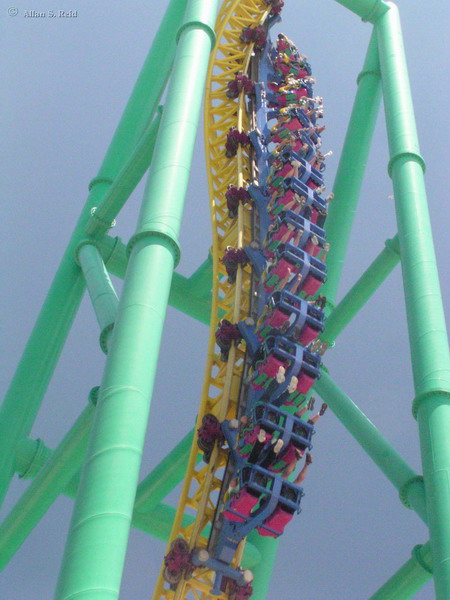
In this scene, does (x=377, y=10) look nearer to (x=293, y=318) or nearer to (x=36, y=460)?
(x=293, y=318)

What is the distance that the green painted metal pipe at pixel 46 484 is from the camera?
24.3ft

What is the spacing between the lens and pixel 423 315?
642cm

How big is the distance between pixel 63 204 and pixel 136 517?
991 centimetres

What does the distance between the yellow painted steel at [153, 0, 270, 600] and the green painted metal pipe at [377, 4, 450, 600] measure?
70.7 inches

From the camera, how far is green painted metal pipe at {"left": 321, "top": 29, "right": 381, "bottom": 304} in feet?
29.7

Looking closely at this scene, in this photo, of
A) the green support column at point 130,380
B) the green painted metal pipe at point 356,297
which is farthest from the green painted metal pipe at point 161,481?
the green support column at point 130,380

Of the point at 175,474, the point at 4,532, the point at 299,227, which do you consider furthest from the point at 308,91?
the point at 4,532

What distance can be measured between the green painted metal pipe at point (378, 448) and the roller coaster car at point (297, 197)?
1652 millimetres

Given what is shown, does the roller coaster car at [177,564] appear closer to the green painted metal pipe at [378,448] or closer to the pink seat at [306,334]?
the green painted metal pipe at [378,448]

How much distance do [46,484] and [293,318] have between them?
8.16 ft

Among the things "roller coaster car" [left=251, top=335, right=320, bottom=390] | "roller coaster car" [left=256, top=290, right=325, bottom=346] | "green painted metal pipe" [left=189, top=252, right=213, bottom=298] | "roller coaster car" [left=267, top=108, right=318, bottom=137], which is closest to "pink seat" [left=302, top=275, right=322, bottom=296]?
"roller coaster car" [left=256, top=290, right=325, bottom=346]

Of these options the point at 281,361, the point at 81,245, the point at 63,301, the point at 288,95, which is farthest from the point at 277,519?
the point at 288,95

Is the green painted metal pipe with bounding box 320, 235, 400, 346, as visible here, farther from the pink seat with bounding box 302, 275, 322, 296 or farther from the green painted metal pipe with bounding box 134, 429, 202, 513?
the green painted metal pipe with bounding box 134, 429, 202, 513

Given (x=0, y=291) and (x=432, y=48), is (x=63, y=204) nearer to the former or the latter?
(x=0, y=291)
